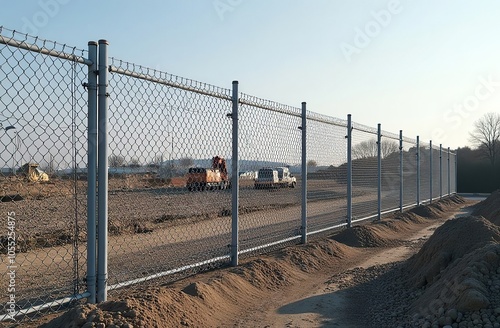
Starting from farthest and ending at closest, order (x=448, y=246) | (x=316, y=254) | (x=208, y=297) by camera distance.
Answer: (x=316, y=254)
(x=448, y=246)
(x=208, y=297)

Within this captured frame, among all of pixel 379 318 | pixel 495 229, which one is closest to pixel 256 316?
pixel 379 318

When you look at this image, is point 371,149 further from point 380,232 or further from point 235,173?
point 235,173

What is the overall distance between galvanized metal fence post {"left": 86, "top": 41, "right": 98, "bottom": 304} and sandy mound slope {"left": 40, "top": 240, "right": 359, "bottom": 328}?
1.14 ft

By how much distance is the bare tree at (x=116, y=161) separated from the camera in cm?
419

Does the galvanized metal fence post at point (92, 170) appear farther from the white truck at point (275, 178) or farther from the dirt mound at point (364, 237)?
the dirt mound at point (364, 237)

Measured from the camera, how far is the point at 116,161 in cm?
426

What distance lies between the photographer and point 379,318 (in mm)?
5035

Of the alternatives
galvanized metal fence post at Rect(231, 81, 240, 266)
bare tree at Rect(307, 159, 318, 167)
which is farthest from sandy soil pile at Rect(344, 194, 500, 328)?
bare tree at Rect(307, 159, 318, 167)

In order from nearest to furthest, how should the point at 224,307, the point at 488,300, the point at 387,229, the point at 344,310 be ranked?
the point at 488,300 < the point at 224,307 < the point at 344,310 < the point at 387,229

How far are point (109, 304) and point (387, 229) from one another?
8.81m

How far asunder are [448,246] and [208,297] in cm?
354

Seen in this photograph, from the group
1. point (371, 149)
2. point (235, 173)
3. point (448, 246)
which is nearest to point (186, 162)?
point (235, 173)

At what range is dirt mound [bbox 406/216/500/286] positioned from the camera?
19.6 feet

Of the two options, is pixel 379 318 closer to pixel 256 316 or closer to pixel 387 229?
pixel 256 316
